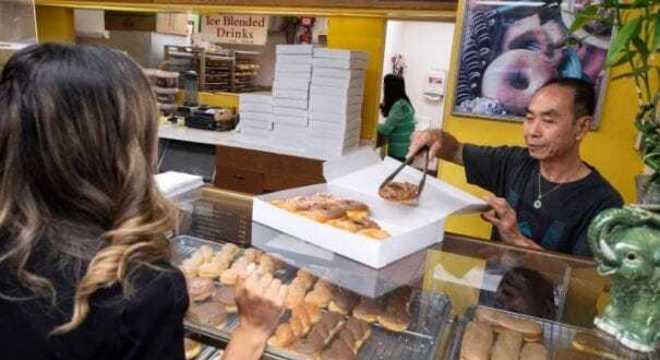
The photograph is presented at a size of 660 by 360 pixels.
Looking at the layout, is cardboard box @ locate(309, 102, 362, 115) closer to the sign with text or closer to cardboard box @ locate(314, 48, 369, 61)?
cardboard box @ locate(314, 48, 369, 61)

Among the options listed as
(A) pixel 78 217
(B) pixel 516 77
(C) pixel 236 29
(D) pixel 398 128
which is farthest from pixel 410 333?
(C) pixel 236 29

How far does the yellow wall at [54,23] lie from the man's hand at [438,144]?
11.8ft

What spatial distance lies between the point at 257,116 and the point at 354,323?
253cm

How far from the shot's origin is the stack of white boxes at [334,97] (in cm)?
312

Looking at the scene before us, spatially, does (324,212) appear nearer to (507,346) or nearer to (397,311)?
(397,311)

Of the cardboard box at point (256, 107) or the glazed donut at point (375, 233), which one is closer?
the glazed donut at point (375, 233)

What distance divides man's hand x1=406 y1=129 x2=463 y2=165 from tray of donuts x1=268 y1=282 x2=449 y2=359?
2.18 feet

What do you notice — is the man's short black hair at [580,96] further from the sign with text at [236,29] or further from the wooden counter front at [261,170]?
the sign with text at [236,29]

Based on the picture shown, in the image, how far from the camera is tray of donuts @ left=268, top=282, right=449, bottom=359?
103 centimetres

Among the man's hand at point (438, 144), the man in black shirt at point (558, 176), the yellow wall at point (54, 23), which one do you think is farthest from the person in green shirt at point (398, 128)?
the yellow wall at point (54, 23)

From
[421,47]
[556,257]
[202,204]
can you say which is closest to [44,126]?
[202,204]

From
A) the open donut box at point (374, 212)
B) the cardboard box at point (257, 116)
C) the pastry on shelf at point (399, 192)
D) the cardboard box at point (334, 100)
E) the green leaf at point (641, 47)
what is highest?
the green leaf at point (641, 47)

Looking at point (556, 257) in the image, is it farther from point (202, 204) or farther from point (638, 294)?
point (202, 204)

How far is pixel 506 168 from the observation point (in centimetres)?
196
